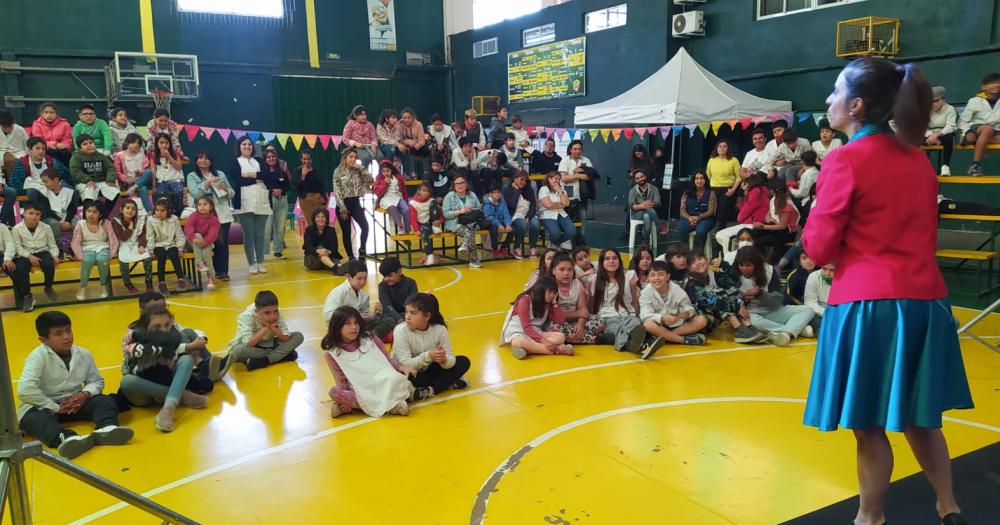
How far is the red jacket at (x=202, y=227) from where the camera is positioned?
29.3 ft

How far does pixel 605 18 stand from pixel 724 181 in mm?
7959

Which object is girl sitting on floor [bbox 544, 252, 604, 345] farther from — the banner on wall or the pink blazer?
the banner on wall

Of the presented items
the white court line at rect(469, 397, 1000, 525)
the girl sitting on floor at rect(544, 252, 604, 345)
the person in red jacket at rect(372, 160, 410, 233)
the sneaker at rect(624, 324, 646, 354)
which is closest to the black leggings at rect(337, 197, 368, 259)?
the person in red jacket at rect(372, 160, 410, 233)

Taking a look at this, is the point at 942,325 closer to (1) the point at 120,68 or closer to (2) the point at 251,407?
(2) the point at 251,407

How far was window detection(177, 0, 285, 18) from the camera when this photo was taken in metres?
17.5

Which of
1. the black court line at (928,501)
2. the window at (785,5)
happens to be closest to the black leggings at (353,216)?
the black court line at (928,501)

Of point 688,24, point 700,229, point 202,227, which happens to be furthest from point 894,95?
point 688,24

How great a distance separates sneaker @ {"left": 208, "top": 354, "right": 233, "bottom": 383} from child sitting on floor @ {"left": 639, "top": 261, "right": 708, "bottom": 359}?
10.7 feet

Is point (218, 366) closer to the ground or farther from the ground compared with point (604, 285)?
closer to the ground

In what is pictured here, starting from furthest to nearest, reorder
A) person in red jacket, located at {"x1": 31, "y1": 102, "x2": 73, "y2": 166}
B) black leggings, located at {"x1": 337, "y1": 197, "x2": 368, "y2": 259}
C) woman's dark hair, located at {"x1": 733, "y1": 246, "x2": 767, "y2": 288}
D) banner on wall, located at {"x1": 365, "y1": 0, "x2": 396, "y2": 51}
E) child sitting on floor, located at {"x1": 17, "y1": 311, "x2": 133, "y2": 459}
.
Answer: banner on wall, located at {"x1": 365, "y1": 0, "x2": 396, "y2": 51} < black leggings, located at {"x1": 337, "y1": 197, "x2": 368, "y2": 259} < person in red jacket, located at {"x1": 31, "y1": 102, "x2": 73, "y2": 166} < woman's dark hair, located at {"x1": 733, "y1": 246, "x2": 767, "y2": 288} < child sitting on floor, located at {"x1": 17, "y1": 311, "x2": 133, "y2": 459}

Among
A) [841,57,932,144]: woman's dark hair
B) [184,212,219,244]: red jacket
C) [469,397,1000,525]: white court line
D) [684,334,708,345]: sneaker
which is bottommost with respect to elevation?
[469,397,1000,525]: white court line

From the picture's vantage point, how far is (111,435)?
428 cm

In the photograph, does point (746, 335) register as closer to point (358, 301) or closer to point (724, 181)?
point (358, 301)

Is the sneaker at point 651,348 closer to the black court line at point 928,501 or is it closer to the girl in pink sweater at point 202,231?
the black court line at point 928,501
